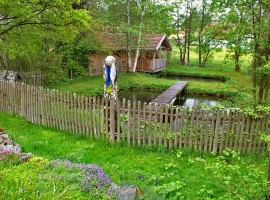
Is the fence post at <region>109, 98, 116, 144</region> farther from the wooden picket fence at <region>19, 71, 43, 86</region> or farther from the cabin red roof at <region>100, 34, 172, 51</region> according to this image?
the cabin red roof at <region>100, 34, 172, 51</region>

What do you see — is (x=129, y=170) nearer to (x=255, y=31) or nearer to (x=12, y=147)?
(x=12, y=147)

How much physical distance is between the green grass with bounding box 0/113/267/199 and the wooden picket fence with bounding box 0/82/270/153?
0.27 m

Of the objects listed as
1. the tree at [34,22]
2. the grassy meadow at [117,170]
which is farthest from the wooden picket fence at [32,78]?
the grassy meadow at [117,170]

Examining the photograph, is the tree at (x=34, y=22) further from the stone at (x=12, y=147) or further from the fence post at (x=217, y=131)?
the fence post at (x=217, y=131)

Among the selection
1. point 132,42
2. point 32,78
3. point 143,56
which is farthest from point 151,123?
point 143,56

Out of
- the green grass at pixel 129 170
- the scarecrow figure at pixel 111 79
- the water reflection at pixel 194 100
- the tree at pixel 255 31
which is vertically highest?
the tree at pixel 255 31

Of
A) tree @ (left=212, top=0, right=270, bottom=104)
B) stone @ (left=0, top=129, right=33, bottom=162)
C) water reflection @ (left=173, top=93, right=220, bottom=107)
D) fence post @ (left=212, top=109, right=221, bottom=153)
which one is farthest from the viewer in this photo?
water reflection @ (left=173, top=93, right=220, bottom=107)

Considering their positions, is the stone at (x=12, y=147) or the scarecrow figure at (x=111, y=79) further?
the scarecrow figure at (x=111, y=79)

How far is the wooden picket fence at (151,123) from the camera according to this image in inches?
241

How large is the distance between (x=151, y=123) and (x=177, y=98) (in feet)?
36.4

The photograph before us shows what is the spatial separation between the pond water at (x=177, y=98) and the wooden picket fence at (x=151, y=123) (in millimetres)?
9483

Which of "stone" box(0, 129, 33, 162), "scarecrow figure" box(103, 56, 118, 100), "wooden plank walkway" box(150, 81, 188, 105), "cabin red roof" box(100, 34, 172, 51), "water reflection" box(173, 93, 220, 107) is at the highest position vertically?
"cabin red roof" box(100, 34, 172, 51)

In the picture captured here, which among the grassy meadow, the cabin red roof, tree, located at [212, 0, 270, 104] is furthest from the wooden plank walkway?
the cabin red roof

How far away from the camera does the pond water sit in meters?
16.7
